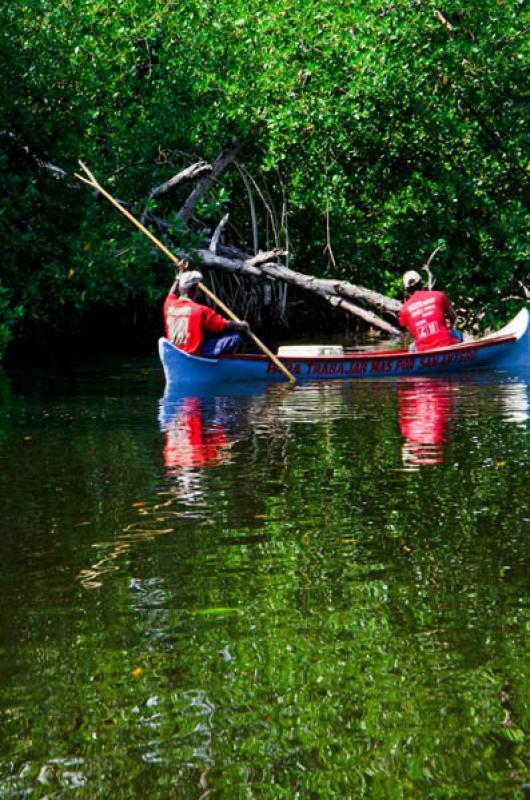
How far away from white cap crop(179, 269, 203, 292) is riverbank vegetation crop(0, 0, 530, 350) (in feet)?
11.1

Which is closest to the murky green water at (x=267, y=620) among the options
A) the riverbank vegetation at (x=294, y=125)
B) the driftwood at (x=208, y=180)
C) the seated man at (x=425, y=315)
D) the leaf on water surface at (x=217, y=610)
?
the leaf on water surface at (x=217, y=610)

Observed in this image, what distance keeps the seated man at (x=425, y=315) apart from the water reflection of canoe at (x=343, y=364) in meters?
0.30

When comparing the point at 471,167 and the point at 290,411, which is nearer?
the point at 290,411

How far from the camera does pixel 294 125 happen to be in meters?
20.5

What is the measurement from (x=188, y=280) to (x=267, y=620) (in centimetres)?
1002

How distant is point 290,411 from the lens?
1229cm

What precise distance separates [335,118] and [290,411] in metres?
9.41

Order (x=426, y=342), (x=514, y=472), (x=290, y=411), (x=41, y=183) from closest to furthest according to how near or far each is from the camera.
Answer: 1. (x=514, y=472)
2. (x=290, y=411)
3. (x=426, y=342)
4. (x=41, y=183)

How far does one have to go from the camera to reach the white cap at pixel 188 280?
14500 mm

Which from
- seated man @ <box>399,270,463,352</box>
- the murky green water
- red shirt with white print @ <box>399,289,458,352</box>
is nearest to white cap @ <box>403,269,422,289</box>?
seated man @ <box>399,270,463,352</box>

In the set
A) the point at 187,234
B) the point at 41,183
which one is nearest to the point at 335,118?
the point at 187,234

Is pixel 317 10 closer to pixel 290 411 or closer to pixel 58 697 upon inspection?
pixel 290 411

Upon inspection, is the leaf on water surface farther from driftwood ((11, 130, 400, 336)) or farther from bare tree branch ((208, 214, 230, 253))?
bare tree branch ((208, 214, 230, 253))

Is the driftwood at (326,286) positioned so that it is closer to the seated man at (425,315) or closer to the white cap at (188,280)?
the seated man at (425,315)
